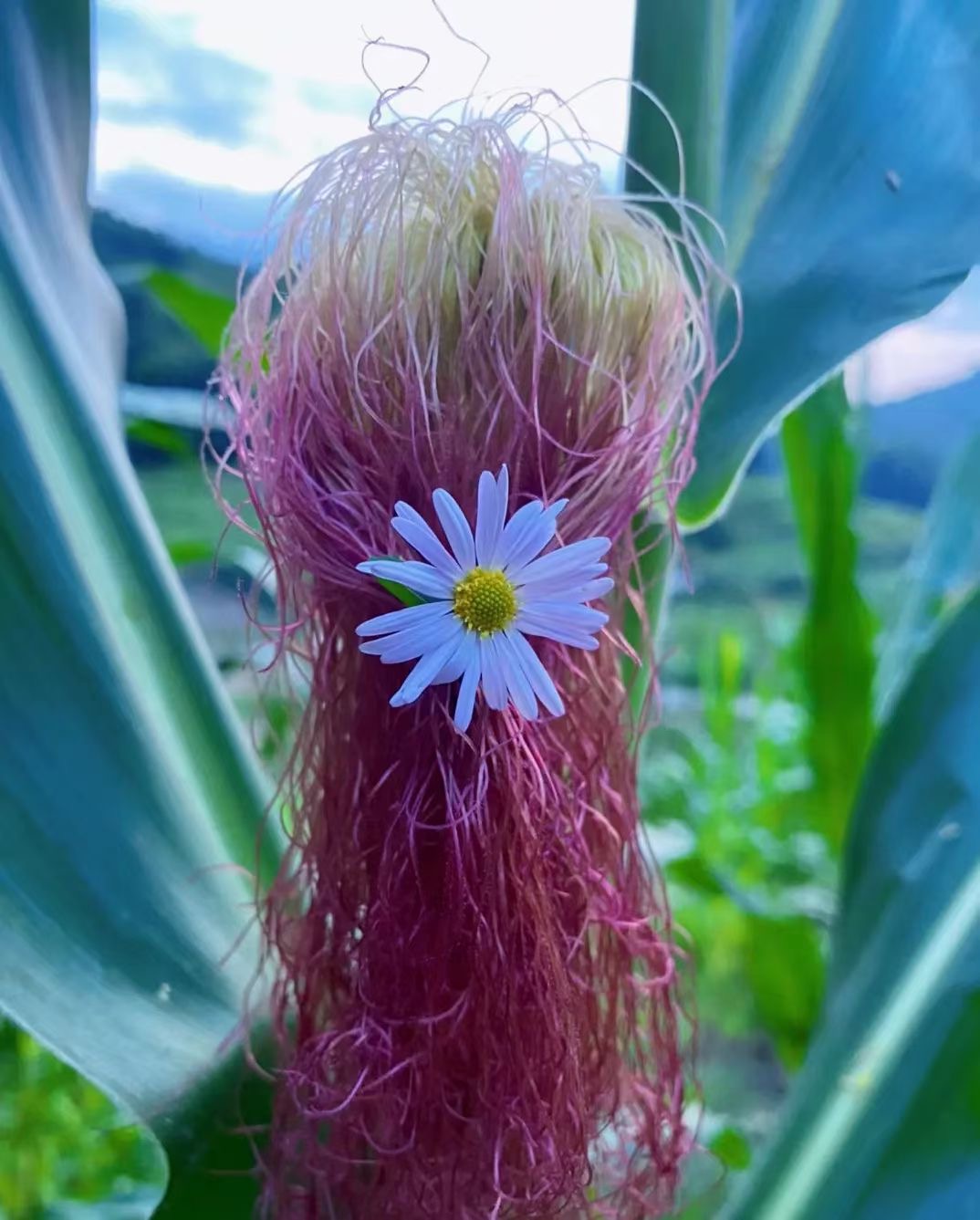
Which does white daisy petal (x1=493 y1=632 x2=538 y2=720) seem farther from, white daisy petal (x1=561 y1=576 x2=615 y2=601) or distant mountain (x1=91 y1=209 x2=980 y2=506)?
distant mountain (x1=91 y1=209 x2=980 y2=506)

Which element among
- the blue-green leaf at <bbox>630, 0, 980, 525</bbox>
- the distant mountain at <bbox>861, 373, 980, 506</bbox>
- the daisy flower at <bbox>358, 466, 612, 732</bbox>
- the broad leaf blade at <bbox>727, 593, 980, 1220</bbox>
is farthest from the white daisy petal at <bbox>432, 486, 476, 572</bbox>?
the distant mountain at <bbox>861, 373, 980, 506</bbox>

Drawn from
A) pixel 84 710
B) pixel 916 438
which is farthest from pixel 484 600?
pixel 916 438

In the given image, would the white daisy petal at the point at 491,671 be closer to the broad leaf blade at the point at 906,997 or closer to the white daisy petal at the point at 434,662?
the white daisy petal at the point at 434,662

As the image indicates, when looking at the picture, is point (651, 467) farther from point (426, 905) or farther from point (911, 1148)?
point (911, 1148)

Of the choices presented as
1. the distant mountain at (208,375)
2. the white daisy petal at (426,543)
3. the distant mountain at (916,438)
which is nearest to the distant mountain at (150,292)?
the distant mountain at (208,375)

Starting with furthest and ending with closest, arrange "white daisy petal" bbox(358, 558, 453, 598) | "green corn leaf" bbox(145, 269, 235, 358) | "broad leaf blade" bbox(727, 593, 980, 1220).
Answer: "green corn leaf" bbox(145, 269, 235, 358), "broad leaf blade" bbox(727, 593, 980, 1220), "white daisy petal" bbox(358, 558, 453, 598)

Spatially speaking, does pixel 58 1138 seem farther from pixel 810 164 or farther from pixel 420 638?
pixel 810 164

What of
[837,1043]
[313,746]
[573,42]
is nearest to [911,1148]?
[837,1043]
